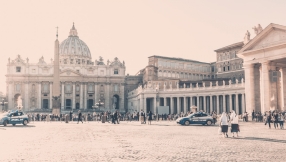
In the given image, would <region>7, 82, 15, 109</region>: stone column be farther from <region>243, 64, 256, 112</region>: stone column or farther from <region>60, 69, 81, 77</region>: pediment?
<region>243, 64, 256, 112</region>: stone column

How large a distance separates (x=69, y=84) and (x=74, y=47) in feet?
105

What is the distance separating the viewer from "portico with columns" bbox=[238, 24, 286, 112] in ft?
123

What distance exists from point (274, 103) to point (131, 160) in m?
31.2

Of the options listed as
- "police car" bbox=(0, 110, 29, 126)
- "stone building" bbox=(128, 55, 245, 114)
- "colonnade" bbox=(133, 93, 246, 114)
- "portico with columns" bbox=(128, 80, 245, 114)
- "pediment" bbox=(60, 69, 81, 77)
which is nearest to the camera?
"police car" bbox=(0, 110, 29, 126)

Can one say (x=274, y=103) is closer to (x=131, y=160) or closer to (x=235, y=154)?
(x=235, y=154)

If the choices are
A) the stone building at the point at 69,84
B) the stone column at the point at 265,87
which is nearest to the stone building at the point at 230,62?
the stone building at the point at 69,84

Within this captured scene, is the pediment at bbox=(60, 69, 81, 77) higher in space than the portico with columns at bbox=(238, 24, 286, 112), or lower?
higher

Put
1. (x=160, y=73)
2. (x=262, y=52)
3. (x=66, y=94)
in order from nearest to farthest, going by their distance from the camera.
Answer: (x=262, y=52) → (x=160, y=73) → (x=66, y=94)

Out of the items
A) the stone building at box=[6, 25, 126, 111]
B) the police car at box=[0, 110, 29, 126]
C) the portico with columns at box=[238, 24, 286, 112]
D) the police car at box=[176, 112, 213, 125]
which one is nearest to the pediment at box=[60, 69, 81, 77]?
the stone building at box=[6, 25, 126, 111]

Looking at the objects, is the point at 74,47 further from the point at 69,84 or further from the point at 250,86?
the point at 250,86

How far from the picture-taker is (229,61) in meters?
97.8

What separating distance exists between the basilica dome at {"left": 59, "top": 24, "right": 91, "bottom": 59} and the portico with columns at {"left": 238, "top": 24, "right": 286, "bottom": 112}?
111 meters

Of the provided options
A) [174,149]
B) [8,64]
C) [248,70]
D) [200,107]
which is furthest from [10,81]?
[174,149]

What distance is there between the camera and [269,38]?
127 ft
